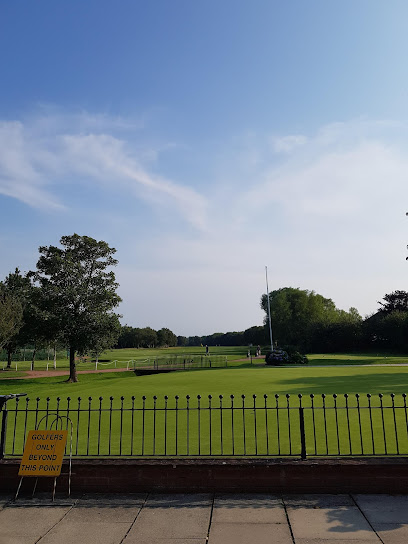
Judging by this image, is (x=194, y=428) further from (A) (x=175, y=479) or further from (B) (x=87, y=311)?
(B) (x=87, y=311)

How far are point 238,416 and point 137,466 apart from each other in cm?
552

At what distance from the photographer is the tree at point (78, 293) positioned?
97.9ft

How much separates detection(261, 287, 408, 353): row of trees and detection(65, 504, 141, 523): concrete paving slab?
217 ft

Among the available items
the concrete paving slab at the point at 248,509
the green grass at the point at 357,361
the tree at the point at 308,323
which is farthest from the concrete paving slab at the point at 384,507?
the tree at the point at 308,323

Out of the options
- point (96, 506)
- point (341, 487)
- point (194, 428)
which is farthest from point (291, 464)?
point (194, 428)

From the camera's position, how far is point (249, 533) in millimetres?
4879

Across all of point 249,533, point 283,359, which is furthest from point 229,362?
point 249,533

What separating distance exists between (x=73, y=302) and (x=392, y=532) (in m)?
28.5

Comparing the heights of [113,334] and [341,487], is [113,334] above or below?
above

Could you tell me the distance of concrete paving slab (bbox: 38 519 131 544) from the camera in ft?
15.7

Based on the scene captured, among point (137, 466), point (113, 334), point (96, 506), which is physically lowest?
point (96, 506)

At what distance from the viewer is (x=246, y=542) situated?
4.66 meters

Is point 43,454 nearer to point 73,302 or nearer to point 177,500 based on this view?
point 177,500

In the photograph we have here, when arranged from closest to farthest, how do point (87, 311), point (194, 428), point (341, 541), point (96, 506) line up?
point (341, 541)
point (96, 506)
point (194, 428)
point (87, 311)
